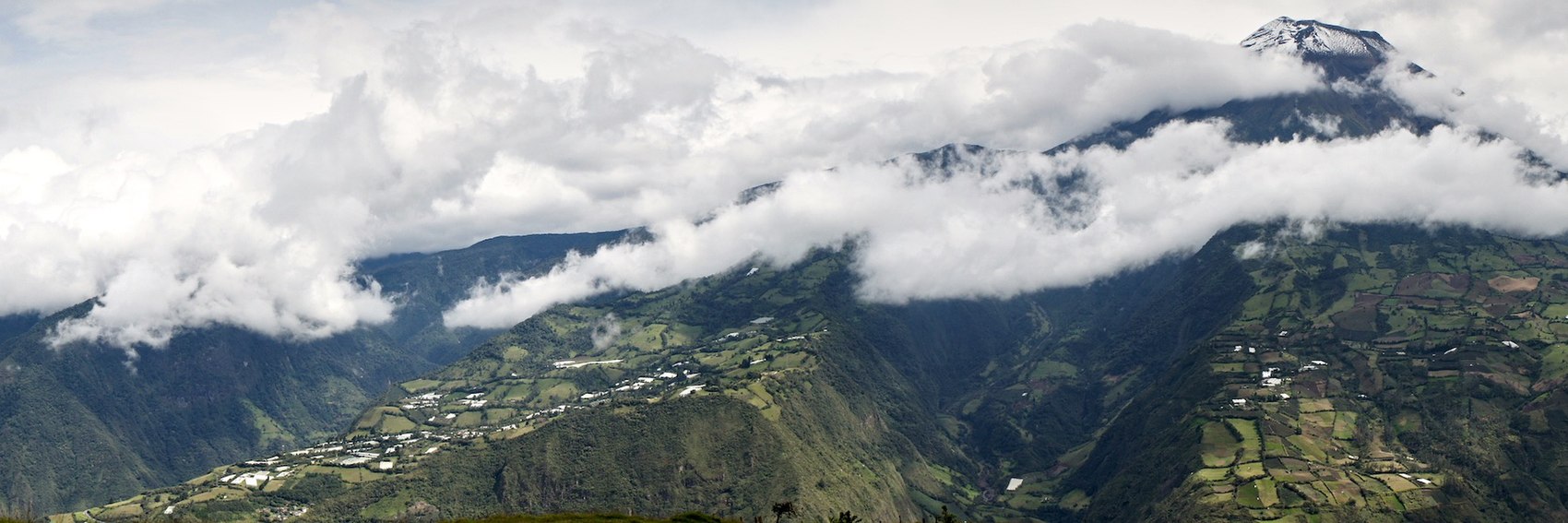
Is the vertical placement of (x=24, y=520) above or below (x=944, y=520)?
above

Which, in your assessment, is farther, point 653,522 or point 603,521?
point 653,522

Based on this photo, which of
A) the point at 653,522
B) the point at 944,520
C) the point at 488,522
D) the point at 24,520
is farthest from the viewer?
the point at 653,522

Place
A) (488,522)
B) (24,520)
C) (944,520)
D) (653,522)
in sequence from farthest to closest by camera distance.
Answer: (653,522), (488,522), (944,520), (24,520)

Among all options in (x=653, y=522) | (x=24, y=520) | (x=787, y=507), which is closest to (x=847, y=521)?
(x=787, y=507)

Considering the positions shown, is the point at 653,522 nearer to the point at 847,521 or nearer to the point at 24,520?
the point at 847,521

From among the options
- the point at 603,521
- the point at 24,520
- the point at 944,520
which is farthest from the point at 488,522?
the point at 944,520

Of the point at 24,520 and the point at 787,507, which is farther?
the point at 787,507

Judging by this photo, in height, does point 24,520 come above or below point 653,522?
above

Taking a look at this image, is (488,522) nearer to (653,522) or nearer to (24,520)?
(653,522)

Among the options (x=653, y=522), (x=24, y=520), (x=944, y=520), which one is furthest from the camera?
(x=653, y=522)
